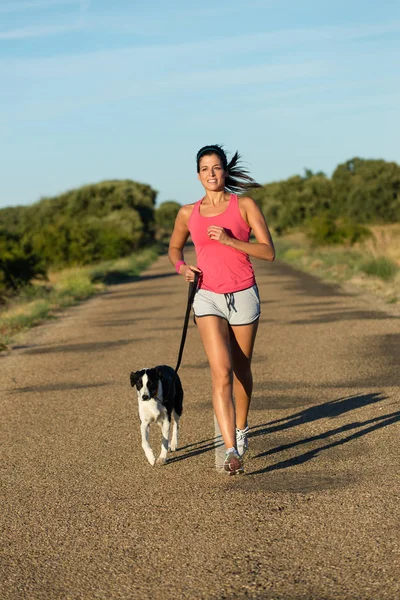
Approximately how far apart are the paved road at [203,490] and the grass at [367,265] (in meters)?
11.2

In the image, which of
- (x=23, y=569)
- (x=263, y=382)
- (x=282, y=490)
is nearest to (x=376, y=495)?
(x=282, y=490)

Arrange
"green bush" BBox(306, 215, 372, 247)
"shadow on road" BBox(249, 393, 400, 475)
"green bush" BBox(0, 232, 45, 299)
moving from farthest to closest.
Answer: "green bush" BBox(306, 215, 372, 247), "green bush" BBox(0, 232, 45, 299), "shadow on road" BBox(249, 393, 400, 475)

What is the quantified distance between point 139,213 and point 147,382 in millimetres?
76682

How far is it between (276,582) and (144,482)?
2.25m

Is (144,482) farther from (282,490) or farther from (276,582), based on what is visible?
(276,582)

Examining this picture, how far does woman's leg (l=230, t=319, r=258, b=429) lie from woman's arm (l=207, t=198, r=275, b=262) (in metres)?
0.54

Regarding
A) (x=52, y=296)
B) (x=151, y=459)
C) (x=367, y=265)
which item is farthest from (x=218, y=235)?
(x=367, y=265)

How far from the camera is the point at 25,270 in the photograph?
30.7 metres

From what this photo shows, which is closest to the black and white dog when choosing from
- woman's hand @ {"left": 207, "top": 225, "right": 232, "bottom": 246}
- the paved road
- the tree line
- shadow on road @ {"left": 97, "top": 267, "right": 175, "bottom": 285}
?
the paved road

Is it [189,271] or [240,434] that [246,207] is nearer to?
[189,271]

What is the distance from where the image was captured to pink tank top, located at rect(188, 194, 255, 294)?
6648mm

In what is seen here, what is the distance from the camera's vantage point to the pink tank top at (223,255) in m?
6.65

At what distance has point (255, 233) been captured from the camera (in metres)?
6.68

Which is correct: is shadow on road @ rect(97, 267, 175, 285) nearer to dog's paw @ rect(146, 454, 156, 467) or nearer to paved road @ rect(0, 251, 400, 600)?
paved road @ rect(0, 251, 400, 600)
